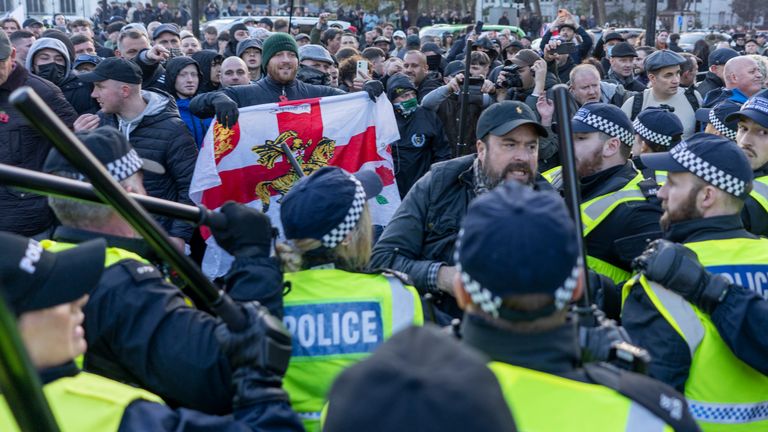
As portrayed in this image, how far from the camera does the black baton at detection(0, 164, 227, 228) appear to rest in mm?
2156

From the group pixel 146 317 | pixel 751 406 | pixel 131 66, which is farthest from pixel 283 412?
pixel 131 66

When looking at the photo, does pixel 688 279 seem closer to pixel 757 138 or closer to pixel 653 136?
pixel 757 138

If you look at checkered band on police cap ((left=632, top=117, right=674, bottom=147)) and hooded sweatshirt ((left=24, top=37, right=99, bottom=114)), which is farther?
hooded sweatshirt ((left=24, top=37, right=99, bottom=114))

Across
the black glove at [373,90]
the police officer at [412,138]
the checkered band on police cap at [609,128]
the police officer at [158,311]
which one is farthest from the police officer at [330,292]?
the police officer at [412,138]

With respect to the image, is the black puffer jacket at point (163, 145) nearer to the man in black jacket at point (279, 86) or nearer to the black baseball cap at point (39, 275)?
the man in black jacket at point (279, 86)

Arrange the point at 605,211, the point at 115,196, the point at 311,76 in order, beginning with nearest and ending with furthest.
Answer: the point at 115,196 → the point at 605,211 → the point at 311,76

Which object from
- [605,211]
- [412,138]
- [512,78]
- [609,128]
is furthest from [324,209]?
[512,78]

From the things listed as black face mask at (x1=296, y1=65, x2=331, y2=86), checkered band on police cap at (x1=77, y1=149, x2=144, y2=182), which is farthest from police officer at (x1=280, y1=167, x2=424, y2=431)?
black face mask at (x1=296, y1=65, x2=331, y2=86)

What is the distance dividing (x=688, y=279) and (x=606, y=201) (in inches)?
57.1

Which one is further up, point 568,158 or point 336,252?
point 568,158

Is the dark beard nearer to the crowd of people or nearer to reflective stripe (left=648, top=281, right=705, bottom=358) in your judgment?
the crowd of people

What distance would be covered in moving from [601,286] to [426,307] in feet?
3.48

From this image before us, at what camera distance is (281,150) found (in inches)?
243

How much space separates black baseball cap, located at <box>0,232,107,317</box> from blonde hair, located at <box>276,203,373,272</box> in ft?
2.95
